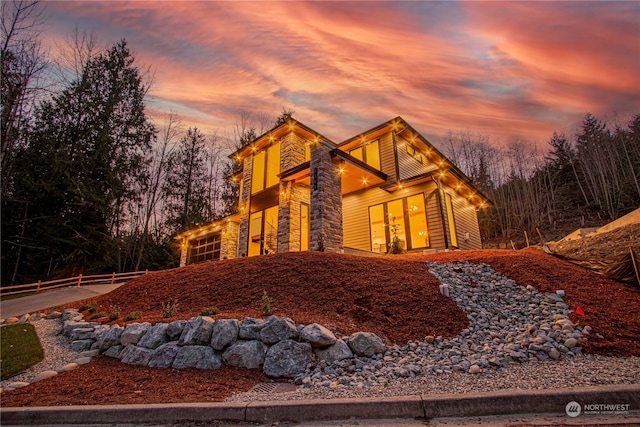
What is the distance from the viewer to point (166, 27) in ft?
22.6

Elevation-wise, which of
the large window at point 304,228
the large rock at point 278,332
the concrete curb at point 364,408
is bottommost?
the concrete curb at point 364,408

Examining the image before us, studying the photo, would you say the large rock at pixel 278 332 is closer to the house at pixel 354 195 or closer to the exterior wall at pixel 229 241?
the house at pixel 354 195

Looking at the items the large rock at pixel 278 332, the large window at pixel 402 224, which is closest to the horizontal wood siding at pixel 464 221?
the large window at pixel 402 224

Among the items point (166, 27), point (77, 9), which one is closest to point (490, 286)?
point (166, 27)

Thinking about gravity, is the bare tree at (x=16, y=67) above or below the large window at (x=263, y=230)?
above

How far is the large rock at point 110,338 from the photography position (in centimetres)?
504

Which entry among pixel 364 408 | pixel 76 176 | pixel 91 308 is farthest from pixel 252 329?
pixel 76 176

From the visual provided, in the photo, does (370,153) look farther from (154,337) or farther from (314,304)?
(154,337)

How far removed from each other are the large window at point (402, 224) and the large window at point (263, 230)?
15.7 ft

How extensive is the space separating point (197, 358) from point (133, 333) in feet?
5.35

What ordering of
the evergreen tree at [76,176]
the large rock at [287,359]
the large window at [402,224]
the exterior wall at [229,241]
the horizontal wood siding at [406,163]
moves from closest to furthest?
the large rock at [287,359] < the large window at [402,224] < the horizontal wood siding at [406,163] < the evergreen tree at [76,176] < the exterior wall at [229,241]

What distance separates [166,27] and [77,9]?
7.88 ft

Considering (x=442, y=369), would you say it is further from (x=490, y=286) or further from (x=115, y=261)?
(x=115, y=261)

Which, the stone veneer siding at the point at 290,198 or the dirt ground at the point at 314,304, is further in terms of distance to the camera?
the stone veneer siding at the point at 290,198
